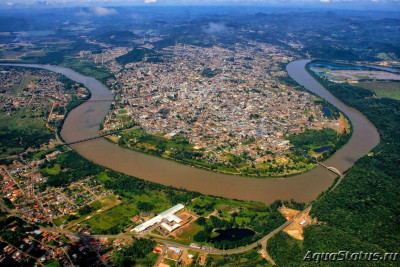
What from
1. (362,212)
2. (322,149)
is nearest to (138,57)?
(322,149)

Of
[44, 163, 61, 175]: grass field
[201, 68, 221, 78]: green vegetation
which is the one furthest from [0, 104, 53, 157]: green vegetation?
[201, 68, 221, 78]: green vegetation

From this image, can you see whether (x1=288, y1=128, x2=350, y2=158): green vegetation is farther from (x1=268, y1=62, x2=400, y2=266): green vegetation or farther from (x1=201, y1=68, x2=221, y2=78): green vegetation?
(x1=201, y1=68, x2=221, y2=78): green vegetation

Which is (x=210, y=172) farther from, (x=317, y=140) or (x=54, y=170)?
(x=54, y=170)

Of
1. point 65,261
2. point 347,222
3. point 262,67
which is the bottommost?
point 65,261

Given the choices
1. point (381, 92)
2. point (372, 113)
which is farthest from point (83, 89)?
point (381, 92)

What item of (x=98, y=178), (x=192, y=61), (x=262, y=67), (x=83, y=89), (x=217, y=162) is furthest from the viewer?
(x=192, y=61)

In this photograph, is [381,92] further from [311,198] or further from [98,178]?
[98,178]
